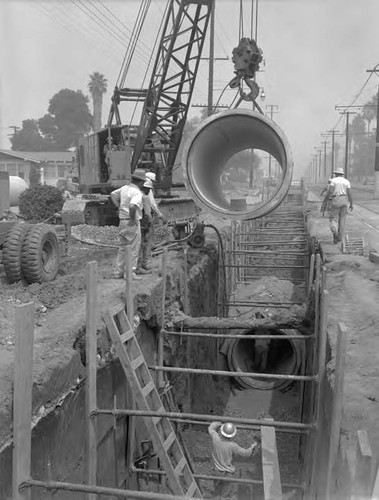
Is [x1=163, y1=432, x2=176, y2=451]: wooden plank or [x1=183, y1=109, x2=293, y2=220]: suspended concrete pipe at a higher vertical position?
[x1=183, y1=109, x2=293, y2=220]: suspended concrete pipe

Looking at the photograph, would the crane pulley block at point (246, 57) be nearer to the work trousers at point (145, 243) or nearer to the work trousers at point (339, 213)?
the work trousers at point (145, 243)

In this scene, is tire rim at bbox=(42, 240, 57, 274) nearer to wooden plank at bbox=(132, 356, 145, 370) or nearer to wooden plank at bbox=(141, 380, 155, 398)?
wooden plank at bbox=(132, 356, 145, 370)

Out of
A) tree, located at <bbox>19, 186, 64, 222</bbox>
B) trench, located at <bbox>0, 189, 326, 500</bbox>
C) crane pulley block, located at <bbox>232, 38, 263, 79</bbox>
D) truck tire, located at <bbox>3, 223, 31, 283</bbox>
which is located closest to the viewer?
trench, located at <bbox>0, 189, 326, 500</bbox>

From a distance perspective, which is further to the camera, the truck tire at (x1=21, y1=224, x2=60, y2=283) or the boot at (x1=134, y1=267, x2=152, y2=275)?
the boot at (x1=134, y1=267, x2=152, y2=275)

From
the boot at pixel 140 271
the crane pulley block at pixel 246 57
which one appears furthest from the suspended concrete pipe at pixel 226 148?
the boot at pixel 140 271

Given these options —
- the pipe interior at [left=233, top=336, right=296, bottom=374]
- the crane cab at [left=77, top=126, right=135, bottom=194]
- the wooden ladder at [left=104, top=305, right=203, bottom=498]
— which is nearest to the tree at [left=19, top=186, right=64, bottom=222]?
the crane cab at [left=77, top=126, right=135, bottom=194]

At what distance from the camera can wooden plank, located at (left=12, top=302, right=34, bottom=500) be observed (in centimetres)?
364

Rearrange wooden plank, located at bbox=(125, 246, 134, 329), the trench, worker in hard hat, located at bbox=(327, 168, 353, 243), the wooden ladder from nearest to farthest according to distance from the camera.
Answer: the trench < the wooden ladder < wooden plank, located at bbox=(125, 246, 134, 329) < worker in hard hat, located at bbox=(327, 168, 353, 243)

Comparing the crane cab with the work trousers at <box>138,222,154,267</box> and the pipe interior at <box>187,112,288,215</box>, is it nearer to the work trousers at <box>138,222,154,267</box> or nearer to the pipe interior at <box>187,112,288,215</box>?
the pipe interior at <box>187,112,288,215</box>

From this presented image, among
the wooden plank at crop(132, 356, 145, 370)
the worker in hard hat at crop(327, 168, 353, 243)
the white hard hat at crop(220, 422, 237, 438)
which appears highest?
the worker in hard hat at crop(327, 168, 353, 243)

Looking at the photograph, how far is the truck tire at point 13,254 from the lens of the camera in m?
7.77

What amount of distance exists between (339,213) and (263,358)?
12.3 feet

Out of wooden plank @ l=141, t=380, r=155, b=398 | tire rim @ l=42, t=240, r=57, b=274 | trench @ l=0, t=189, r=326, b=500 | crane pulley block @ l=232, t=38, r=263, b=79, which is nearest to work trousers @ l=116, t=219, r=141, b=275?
trench @ l=0, t=189, r=326, b=500

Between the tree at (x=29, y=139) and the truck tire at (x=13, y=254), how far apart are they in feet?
203
